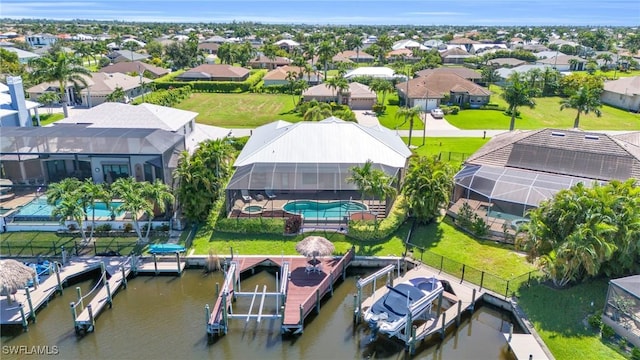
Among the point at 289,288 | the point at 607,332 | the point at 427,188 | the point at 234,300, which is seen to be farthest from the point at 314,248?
the point at 607,332

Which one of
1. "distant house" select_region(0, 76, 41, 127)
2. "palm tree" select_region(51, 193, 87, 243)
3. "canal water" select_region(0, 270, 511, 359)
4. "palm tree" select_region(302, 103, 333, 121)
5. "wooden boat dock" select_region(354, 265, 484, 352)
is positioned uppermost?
"distant house" select_region(0, 76, 41, 127)

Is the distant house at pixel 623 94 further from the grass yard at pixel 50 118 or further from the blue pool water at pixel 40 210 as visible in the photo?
the grass yard at pixel 50 118

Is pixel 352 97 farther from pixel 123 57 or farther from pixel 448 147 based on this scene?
pixel 123 57

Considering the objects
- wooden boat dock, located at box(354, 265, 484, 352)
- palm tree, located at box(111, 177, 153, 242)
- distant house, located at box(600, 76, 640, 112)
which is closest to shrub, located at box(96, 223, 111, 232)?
palm tree, located at box(111, 177, 153, 242)

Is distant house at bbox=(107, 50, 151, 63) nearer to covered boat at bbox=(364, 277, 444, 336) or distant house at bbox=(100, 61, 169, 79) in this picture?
distant house at bbox=(100, 61, 169, 79)

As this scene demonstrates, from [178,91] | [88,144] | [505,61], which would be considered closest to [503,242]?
[88,144]

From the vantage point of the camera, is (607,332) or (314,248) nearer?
(607,332)
